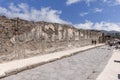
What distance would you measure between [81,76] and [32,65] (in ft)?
7.32

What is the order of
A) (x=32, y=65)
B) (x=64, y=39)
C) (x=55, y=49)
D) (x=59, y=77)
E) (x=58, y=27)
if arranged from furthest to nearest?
(x=64, y=39) → (x=58, y=27) → (x=55, y=49) → (x=32, y=65) → (x=59, y=77)

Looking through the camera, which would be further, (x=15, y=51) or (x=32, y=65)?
(x=15, y=51)

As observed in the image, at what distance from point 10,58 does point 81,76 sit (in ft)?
13.0

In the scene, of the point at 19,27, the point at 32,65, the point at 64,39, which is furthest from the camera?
the point at 64,39

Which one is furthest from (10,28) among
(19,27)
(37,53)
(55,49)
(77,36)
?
(77,36)

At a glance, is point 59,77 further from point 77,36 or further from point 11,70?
point 77,36

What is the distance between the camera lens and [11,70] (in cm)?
750

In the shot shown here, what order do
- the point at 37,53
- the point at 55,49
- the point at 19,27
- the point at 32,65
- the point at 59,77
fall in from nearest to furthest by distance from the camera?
1. the point at 59,77
2. the point at 32,65
3. the point at 19,27
4. the point at 37,53
5. the point at 55,49

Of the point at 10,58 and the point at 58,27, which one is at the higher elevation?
the point at 58,27

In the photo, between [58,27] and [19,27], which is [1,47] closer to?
[19,27]

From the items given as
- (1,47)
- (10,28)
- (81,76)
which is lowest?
(81,76)

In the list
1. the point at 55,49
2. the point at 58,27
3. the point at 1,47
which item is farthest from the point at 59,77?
the point at 58,27

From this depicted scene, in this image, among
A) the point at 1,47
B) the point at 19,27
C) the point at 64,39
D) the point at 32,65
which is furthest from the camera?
the point at 64,39

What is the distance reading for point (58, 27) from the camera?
59.1 feet
